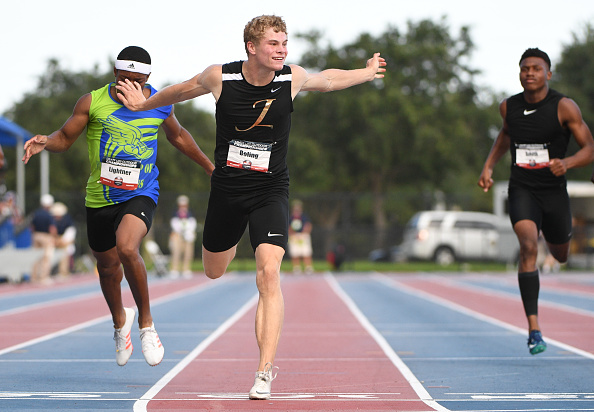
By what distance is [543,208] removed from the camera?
803cm

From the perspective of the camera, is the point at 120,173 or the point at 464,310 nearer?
the point at 120,173

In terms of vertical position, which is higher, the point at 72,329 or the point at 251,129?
the point at 251,129

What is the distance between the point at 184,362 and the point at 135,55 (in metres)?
2.64

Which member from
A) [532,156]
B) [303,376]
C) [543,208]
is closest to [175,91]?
[303,376]

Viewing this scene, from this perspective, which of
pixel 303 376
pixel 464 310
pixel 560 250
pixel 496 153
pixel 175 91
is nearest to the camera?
pixel 175 91

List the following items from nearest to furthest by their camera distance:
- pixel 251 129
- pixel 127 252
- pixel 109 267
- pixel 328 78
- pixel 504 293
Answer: pixel 251 129, pixel 328 78, pixel 127 252, pixel 109 267, pixel 504 293

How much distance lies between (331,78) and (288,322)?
659 cm

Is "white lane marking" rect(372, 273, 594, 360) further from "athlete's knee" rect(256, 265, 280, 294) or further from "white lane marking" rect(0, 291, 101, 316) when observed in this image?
"white lane marking" rect(0, 291, 101, 316)

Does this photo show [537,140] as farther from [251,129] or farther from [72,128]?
[72,128]

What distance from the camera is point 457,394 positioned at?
6.03 metres

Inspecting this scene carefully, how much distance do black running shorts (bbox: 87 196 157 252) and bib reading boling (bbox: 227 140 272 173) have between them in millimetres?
1026

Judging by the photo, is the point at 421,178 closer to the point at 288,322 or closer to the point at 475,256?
the point at 475,256

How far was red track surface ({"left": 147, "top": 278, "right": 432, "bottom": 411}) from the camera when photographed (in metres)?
5.57

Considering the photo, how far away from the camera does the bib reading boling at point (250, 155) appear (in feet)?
20.0
